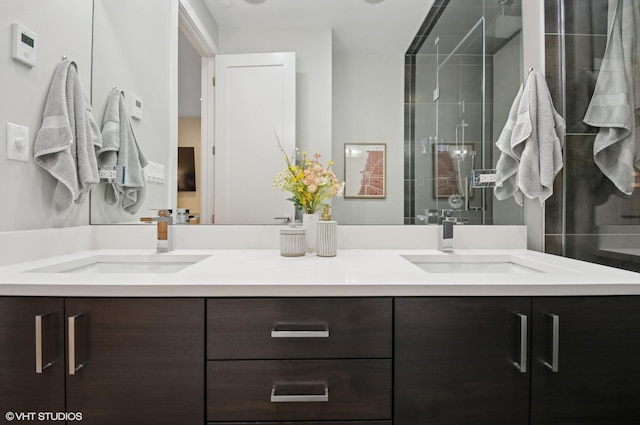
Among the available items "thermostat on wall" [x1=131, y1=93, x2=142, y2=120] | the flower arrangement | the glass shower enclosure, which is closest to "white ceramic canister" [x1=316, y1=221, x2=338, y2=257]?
the flower arrangement

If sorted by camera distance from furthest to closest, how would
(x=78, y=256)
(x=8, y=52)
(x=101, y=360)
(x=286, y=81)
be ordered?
(x=286, y=81) → (x=78, y=256) → (x=8, y=52) → (x=101, y=360)

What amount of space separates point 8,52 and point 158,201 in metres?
0.67

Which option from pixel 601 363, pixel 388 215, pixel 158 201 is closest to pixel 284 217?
pixel 388 215

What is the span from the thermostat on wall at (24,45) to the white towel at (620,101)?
6.60ft

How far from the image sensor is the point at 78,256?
1222 millimetres

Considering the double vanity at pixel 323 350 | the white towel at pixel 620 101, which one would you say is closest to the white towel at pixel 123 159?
the double vanity at pixel 323 350

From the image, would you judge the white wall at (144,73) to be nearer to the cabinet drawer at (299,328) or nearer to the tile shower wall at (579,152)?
the cabinet drawer at (299,328)

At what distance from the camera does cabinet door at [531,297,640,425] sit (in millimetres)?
834

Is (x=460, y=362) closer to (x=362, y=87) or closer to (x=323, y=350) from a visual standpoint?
(x=323, y=350)

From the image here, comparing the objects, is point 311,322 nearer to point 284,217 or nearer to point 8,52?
point 284,217

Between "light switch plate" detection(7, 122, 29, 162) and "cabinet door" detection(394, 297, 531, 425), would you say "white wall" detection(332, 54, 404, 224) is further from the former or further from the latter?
"light switch plate" detection(7, 122, 29, 162)

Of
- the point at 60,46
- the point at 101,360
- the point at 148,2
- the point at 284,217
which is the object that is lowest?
the point at 101,360

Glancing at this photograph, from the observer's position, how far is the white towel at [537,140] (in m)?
1.32

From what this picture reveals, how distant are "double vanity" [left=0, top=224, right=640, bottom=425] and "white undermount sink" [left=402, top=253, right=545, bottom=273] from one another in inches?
17.6
